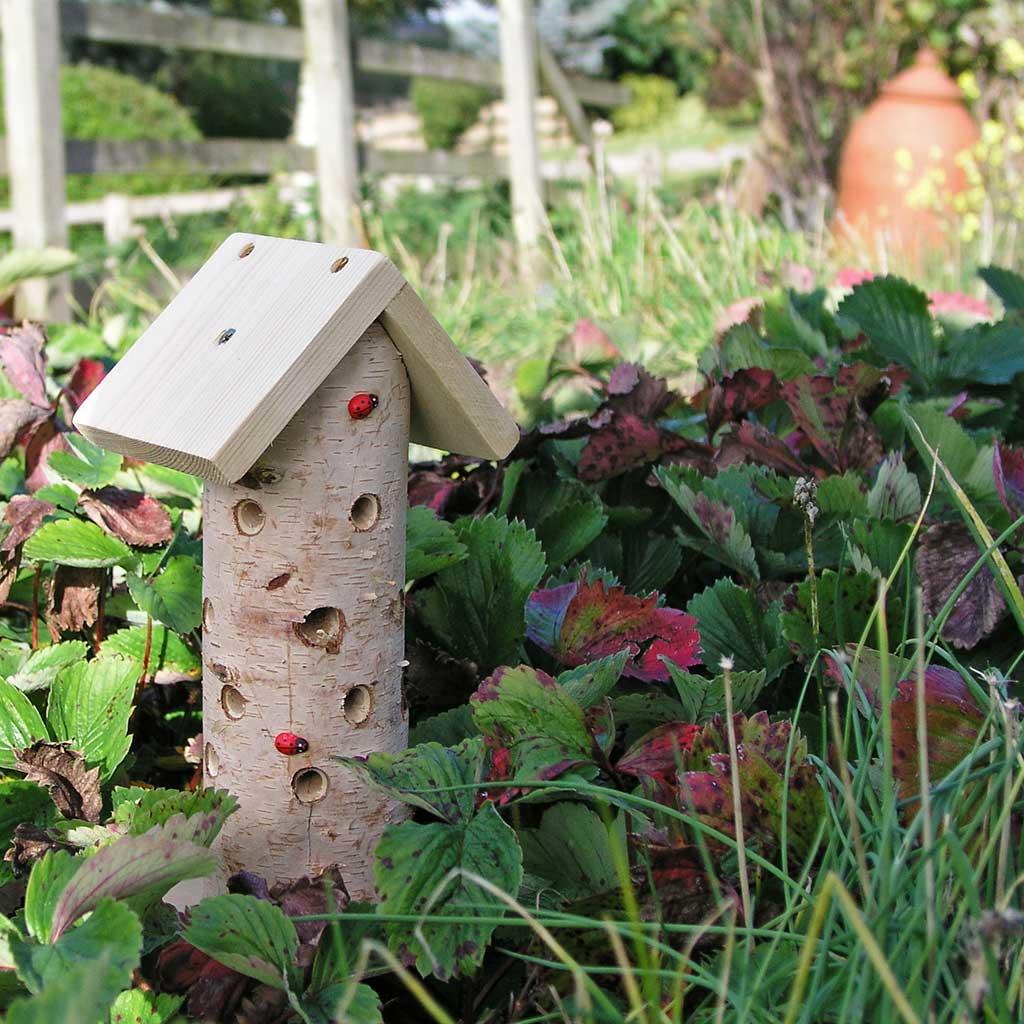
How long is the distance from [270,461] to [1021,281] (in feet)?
4.94

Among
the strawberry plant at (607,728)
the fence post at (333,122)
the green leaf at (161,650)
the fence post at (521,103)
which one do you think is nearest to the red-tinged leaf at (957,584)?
the strawberry plant at (607,728)

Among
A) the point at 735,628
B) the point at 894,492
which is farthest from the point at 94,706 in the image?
the point at 894,492

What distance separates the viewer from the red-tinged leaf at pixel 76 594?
131 cm

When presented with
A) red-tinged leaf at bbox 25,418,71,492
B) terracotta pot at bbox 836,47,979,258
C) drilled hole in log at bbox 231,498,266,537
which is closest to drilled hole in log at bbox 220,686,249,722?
drilled hole in log at bbox 231,498,266,537

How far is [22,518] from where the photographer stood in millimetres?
1304

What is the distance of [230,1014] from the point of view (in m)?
0.92

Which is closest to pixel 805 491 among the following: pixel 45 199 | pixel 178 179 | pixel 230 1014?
pixel 230 1014

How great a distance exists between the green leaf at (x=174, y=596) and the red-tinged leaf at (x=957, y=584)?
700mm

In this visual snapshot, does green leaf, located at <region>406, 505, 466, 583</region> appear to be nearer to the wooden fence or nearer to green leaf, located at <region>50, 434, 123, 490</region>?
green leaf, located at <region>50, 434, 123, 490</region>

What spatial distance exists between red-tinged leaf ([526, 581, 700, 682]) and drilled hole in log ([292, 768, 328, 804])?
29 centimetres

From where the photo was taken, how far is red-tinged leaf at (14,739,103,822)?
110 centimetres

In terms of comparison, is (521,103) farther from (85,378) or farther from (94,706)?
(94,706)

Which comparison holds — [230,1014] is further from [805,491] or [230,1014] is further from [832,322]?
[832,322]

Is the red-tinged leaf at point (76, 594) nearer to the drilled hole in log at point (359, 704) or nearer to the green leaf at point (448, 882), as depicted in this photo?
the drilled hole in log at point (359, 704)
